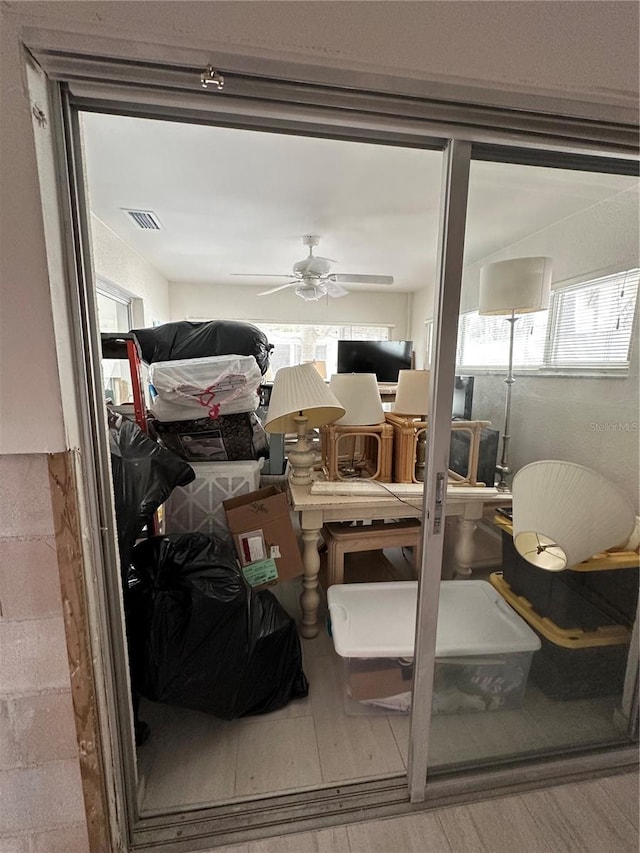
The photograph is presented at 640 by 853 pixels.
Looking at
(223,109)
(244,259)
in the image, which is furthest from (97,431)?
(244,259)

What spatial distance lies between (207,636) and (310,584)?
0.64 meters

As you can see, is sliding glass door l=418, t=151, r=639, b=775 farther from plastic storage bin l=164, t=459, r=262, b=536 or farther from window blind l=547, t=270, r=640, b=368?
plastic storage bin l=164, t=459, r=262, b=536

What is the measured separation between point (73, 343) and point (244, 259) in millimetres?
3369

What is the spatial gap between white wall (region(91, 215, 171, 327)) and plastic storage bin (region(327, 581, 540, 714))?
2435 mm

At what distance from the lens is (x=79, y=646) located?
34.3 inches

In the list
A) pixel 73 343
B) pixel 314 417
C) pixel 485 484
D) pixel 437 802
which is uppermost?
pixel 73 343

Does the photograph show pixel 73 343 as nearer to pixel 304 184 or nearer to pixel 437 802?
pixel 437 802

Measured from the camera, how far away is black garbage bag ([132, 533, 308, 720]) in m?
1.24

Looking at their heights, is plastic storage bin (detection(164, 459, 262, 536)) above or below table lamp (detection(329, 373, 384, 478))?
below

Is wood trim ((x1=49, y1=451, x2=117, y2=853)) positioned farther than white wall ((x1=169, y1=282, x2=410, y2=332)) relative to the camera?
No

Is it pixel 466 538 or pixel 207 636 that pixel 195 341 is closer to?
pixel 207 636

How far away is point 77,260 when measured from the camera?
811 mm

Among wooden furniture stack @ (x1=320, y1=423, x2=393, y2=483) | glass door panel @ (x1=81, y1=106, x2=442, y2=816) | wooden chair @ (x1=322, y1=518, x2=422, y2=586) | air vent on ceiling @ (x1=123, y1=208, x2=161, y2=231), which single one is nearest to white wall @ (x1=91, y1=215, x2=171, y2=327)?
glass door panel @ (x1=81, y1=106, x2=442, y2=816)

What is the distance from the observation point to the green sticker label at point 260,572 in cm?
171
